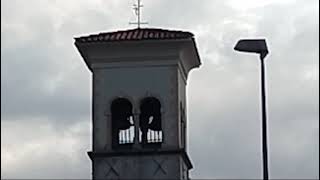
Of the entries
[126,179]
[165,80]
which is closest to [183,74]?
[165,80]

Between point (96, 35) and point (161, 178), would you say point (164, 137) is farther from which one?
point (96, 35)

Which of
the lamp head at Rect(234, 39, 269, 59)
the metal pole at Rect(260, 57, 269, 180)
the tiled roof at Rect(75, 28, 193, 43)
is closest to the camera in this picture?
the metal pole at Rect(260, 57, 269, 180)

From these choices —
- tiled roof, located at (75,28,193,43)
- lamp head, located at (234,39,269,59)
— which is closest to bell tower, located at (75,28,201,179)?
tiled roof, located at (75,28,193,43)

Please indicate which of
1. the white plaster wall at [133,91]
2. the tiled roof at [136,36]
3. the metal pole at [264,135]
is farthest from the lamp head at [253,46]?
the white plaster wall at [133,91]

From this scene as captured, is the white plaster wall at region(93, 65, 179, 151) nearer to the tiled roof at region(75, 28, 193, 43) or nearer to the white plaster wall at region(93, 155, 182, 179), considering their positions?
the white plaster wall at region(93, 155, 182, 179)

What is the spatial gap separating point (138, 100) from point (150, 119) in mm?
782

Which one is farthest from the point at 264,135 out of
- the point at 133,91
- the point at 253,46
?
the point at 133,91

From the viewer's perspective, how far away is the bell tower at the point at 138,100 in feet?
109

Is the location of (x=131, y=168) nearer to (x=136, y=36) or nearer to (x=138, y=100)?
(x=138, y=100)

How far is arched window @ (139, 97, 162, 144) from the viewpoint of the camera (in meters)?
33.8

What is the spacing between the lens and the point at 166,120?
1321 inches

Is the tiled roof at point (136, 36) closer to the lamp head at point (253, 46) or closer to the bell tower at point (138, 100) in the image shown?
the bell tower at point (138, 100)

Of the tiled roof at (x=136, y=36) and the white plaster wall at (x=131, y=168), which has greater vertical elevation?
the tiled roof at (x=136, y=36)

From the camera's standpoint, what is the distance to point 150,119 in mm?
34281
